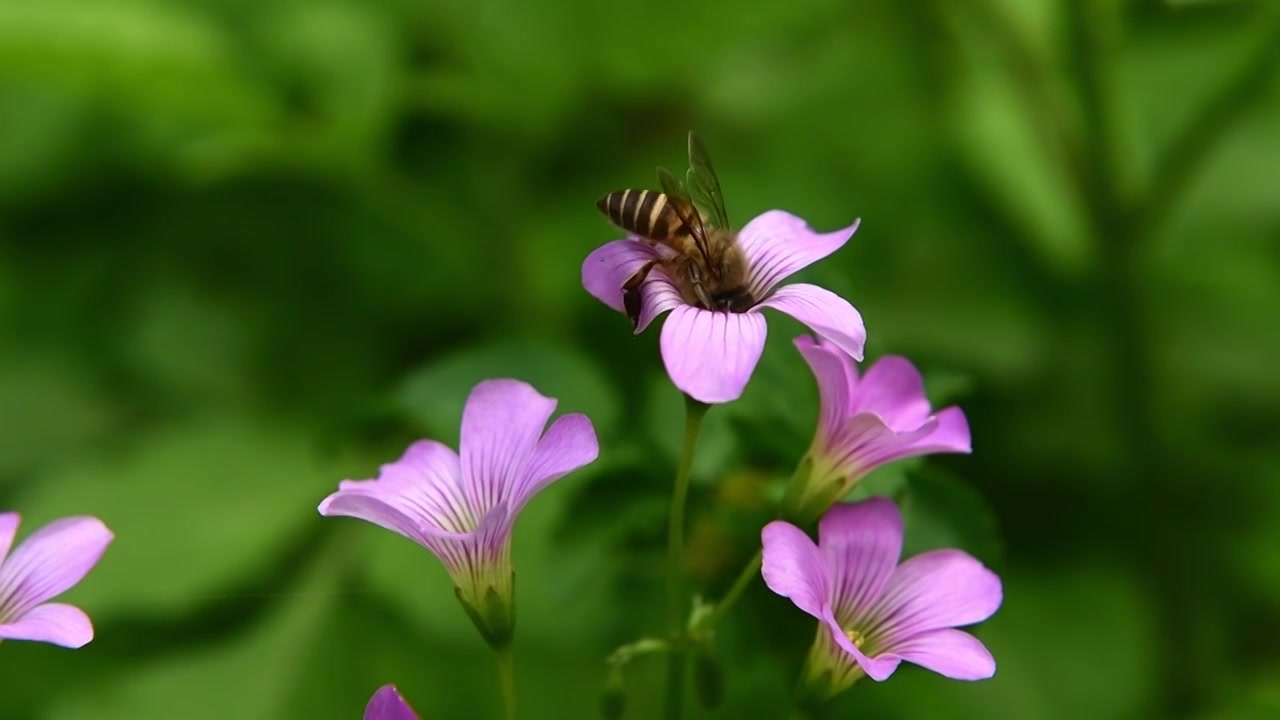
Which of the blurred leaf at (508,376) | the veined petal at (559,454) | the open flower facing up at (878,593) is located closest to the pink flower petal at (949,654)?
the open flower facing up at (878,593)

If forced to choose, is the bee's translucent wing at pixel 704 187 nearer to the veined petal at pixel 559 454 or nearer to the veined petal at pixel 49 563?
the veined petal at pixel 559 454

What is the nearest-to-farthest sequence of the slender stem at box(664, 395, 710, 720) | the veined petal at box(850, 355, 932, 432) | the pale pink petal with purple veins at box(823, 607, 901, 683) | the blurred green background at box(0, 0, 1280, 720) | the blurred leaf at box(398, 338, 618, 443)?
the pale pink petal with purple veins at box(823, 607, 901, 683)
the slender stem at box(664, 395, 710, 720)
the veined petal at box(850, 355, 932, 432)
the blurred leaf at box(398, 338, 618, 443)
the blurred green background at box(0, 0, 1280, 720)

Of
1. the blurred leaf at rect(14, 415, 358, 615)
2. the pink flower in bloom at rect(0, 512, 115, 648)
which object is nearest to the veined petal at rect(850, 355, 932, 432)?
the pink flower in bloom at rect(0, 512, 115, 648)

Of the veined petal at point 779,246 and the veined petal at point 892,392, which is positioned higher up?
the veined petal at point 779,246

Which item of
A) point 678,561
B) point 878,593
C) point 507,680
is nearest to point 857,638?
point 878,593

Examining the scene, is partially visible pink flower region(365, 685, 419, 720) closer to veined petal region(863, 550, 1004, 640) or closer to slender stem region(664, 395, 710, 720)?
slender stem region(664, 395, 710, 720)
